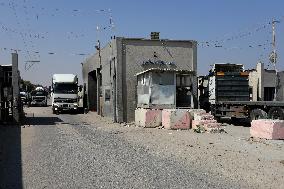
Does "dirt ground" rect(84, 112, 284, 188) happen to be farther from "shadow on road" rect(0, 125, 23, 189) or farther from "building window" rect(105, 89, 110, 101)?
"building window" rect(105, 89, 110, 101)

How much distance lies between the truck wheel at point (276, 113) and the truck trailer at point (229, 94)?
84 centimetres

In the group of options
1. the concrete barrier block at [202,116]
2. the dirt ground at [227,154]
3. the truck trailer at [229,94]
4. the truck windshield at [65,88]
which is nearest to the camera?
the dirt ground at [227,154]

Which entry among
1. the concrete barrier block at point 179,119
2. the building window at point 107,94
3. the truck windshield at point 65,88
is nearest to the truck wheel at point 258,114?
the concrete barrier block at point 179,119

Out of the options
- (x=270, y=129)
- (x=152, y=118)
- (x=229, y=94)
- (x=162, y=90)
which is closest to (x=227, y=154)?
(x=270, y=129)

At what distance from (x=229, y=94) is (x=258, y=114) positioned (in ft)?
12.1

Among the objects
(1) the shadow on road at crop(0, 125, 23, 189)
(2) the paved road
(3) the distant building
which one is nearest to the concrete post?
(3) the distant building

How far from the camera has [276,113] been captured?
67.4 ft

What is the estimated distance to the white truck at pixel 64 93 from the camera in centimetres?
3769

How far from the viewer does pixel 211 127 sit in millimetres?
19438

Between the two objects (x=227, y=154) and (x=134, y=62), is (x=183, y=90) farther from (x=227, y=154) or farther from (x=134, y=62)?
(x=227, y=154)

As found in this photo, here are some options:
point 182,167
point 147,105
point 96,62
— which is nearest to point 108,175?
point 182,167

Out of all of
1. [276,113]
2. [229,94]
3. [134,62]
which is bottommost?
[276,113]

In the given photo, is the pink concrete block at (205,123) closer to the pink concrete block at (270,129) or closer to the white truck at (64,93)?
the pink concrete block at (270,129)

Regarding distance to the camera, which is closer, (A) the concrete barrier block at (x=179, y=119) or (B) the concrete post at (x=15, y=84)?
(A) the concrete barrier block at (x=179, y=119)
